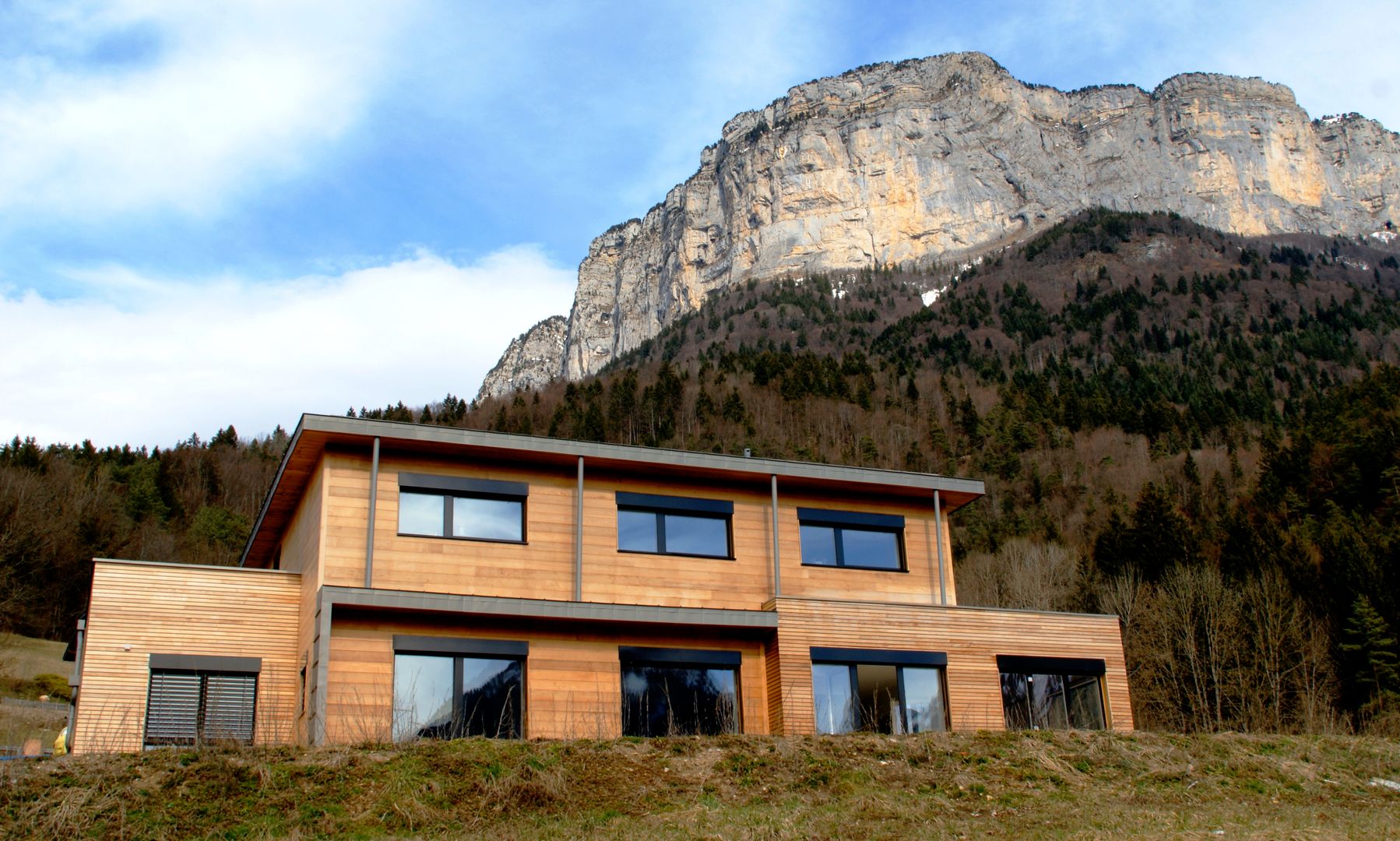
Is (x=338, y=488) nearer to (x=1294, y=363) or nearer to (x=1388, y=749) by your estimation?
(x=1388, y=749)

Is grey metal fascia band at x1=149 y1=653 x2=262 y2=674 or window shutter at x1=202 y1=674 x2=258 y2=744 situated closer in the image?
grey metal fascia band at x1=149 y1=653 x2=262 y2=674

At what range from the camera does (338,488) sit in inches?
749

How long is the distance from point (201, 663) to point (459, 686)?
393 centimetres

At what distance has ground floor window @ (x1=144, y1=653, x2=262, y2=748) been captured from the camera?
59.0 ft

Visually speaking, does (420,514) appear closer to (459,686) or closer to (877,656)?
(459,686)

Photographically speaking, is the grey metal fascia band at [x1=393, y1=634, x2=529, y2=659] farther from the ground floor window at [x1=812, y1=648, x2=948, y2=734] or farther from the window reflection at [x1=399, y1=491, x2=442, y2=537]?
the ground floor window at [x1=812, y1=648, x2=948, y2=734]

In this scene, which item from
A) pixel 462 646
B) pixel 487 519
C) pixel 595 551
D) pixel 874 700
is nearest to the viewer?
pixel 462 646

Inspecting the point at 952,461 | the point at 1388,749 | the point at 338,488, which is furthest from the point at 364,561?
the point at 952,461

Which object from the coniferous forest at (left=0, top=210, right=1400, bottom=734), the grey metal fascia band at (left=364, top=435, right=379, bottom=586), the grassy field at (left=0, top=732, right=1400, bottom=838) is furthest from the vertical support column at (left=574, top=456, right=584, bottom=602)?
the coniferous forest at (left=0, top=210, right=1400, bottom=734)

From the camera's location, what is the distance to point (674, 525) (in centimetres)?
2116

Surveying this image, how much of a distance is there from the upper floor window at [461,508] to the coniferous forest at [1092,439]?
18.8m

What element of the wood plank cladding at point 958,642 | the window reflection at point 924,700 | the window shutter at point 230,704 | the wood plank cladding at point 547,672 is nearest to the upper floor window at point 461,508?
the wood plank cladding at point 547,672

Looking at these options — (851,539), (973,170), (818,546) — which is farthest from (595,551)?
(973,170)

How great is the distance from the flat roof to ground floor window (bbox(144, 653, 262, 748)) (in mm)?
3319
